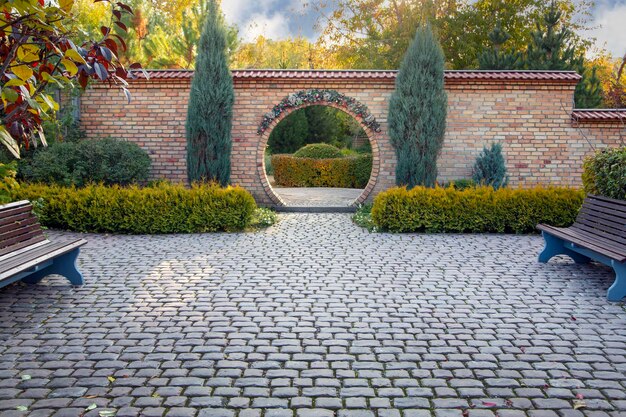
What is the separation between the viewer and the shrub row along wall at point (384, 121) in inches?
480

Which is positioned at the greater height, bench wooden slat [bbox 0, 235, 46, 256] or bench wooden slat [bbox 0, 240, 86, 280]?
bench wooden slat [bbox 0, 235, 46, 256]

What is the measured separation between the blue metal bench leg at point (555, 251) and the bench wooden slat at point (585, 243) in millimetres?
152

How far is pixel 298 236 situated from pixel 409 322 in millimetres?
4502

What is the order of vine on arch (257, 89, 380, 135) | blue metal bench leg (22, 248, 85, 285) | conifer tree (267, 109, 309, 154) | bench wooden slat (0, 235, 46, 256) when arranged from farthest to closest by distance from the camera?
conifer tree (267, 109, 309, 154)
vine on arch (257, 89, 380, 135)
blue metal bench leg (22, 248, 85, 285)
bench wooden slat (0, 235, 46, 256)

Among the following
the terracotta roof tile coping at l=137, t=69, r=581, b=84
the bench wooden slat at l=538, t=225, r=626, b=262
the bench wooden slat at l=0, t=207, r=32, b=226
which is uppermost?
the terracotta roof tile coping at l=137, t=69, r=581, b=84

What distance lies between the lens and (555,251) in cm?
693

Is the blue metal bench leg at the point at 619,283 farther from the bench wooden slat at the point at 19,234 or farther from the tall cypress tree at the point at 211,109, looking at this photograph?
the tall cypress tree at the point at 211,109

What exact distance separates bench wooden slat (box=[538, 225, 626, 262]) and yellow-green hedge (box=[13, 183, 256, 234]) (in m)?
5.06

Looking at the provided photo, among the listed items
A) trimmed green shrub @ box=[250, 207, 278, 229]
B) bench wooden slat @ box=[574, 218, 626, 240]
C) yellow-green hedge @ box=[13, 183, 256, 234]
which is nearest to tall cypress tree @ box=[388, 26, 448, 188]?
trimmed green shrub @ box=[250, 207, 278, 229]

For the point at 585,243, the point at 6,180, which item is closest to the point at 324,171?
the point at 6,180

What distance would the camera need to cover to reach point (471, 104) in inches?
483

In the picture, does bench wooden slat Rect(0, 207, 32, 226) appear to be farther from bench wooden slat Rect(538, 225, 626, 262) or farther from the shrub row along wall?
the shrub row along wall

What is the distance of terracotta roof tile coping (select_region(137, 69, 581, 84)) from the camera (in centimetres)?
1205

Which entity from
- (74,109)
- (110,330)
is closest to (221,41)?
(74,109)
